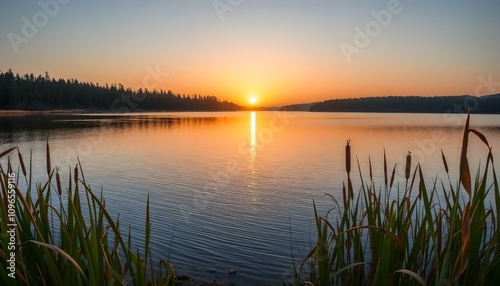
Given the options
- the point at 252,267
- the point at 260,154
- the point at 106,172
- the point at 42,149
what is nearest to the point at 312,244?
the point at 252,267

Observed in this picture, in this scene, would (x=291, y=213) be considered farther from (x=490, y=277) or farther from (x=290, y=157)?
(x=290, y=157)

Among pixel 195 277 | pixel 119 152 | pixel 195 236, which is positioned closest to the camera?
pixel 195 277

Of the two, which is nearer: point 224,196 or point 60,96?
point 224,196

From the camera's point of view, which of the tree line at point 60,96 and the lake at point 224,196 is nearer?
the lake at point 224,196

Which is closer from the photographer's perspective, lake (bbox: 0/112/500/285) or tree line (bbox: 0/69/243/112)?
lake (bbox: 0/112/500/285)

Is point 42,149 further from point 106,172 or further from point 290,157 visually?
point 290,157

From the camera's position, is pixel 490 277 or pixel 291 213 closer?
pixel 490 277

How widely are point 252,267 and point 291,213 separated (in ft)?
13.0

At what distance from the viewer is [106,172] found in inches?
707

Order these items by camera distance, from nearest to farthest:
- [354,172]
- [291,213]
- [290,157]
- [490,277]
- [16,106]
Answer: [490,277] → [291,213] → [354,172] → [290,157] → [16,106]

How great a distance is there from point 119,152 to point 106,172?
8.13m

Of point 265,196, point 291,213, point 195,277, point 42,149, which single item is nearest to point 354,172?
point 265,196

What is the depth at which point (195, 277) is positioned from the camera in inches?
255

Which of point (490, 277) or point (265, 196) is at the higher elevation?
point (490, 277)
